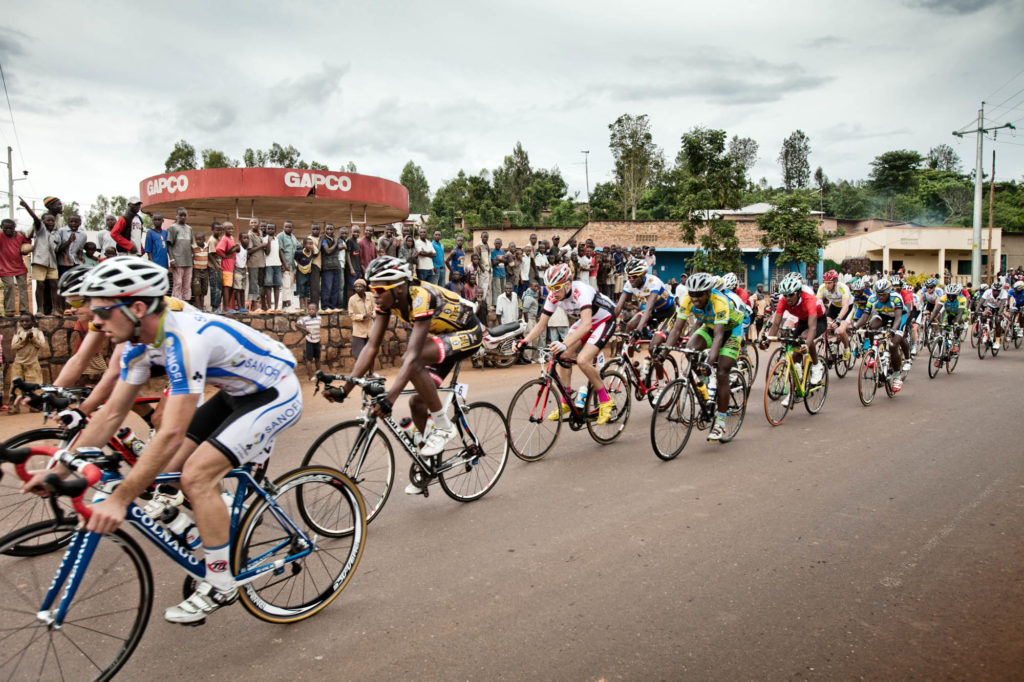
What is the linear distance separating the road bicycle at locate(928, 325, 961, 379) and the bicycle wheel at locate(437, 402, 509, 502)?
10864mm

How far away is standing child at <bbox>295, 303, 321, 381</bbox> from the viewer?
13.2 metres

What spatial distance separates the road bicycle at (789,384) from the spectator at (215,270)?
9996mm

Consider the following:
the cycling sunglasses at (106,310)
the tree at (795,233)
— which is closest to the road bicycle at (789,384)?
the cycling sunglasses at (106,310)

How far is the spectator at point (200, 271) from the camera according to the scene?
12648mm

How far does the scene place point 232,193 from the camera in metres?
19.9

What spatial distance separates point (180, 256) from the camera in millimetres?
12297

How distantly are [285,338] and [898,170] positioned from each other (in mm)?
82917

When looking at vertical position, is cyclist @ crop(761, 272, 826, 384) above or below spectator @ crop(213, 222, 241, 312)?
below

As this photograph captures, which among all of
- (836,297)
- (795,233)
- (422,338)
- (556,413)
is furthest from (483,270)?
(795,233)

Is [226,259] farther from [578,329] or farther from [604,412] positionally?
[604,412]

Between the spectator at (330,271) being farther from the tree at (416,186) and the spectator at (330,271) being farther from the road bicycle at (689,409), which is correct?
the tree at (416,186)

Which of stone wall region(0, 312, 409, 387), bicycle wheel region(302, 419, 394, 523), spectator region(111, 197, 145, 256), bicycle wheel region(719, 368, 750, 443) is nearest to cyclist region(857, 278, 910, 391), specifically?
bicycle wheel region(719, 368, 750, 443)

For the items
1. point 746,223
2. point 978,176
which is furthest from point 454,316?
point 978,176

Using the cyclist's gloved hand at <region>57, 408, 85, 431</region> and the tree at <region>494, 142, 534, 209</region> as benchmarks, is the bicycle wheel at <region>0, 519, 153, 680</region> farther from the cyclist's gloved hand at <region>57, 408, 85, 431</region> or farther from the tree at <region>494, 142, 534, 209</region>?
the tree at <region>494, 142, 534, 209</region>
